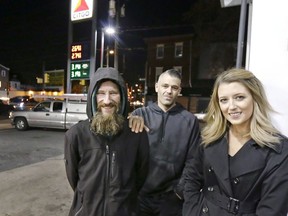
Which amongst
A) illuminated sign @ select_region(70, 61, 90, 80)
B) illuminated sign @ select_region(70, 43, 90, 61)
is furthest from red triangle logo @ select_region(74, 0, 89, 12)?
illuminated sign @ select_region(70, 61, 90, 80)

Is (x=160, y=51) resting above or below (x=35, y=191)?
above

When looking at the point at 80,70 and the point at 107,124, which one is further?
the point at 80,70

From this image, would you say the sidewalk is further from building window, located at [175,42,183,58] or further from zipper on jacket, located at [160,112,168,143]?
building window, located at [175,42,183,58]

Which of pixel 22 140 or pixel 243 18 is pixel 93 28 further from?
pixel 243 18

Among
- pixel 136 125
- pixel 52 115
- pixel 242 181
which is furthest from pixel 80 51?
pixel 242 181

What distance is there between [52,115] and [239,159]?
13.2 m

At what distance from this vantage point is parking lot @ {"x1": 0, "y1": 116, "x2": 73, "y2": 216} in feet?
14.7

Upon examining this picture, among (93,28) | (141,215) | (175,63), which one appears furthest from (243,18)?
(175,63)

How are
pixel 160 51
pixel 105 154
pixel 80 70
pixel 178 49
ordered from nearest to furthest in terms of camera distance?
pixel 105 154 < pixel 80 70 < pixel 178 49 < pixel 160 51

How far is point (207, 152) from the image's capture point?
1801 mm

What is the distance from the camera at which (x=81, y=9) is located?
48.0ft

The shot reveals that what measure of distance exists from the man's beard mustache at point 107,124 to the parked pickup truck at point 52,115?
11.4 meters

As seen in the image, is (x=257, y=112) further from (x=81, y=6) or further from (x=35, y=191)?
(x=81, y=6)

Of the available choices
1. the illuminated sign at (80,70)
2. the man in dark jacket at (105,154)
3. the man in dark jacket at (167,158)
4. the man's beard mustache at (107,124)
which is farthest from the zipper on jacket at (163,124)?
the illuminated sign at (80,70)
